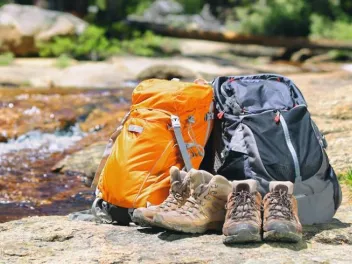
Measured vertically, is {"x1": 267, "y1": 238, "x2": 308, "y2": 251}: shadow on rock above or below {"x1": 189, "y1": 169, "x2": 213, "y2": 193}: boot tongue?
below

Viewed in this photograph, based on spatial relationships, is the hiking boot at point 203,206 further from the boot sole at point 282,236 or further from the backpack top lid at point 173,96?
the backpack top lid at point 173,96

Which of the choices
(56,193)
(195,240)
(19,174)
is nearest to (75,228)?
(195,240)

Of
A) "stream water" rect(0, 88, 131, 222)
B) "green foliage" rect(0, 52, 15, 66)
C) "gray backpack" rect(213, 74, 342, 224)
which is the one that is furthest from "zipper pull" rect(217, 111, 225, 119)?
"green foliage" rect(0, 52, 15, 66)

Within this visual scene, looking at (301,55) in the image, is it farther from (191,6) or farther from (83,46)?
(191,6)

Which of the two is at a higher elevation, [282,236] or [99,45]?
[282,236]

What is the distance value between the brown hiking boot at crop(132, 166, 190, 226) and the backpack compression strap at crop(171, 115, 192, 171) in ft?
0.58

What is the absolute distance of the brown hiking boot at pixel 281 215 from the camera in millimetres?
2957

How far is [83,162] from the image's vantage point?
665 centimetres

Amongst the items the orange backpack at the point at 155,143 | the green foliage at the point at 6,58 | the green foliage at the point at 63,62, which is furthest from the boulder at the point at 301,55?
the orange backpack at the point at 155,143

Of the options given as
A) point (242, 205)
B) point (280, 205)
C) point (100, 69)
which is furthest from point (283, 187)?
point (100, 69)

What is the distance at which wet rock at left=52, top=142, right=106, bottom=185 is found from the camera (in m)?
6.51

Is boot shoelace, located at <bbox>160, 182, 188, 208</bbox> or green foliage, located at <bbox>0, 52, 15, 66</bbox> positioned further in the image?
green foliage, located at <bbox>0, 52, 15, 66</bbox>

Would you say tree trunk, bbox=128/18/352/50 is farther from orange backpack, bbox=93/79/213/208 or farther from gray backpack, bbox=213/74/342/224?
orange backpack, bbox=93/79/213/208

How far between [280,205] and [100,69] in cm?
1047
